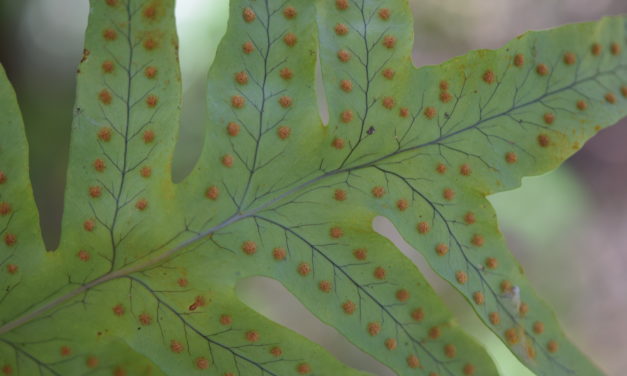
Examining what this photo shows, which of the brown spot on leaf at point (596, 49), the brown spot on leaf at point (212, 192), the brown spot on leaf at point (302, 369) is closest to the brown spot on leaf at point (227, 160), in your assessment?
the brown spot on leaf at point (212, 192)

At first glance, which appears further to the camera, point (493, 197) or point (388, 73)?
point (493, 197)

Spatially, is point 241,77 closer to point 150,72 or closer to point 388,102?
point 150,72

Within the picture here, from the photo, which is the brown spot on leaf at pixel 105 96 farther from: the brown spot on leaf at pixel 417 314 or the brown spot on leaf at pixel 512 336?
the brown spot on leaf at pixel 512 336

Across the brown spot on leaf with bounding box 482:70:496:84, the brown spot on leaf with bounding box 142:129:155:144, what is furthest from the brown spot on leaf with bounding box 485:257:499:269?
the brown spot on leaf with bounding box 142:129:155:144

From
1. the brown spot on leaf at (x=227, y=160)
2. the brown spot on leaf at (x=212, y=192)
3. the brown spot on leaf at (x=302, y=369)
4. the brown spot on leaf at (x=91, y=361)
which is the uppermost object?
the brown spot on leaf at (x=227, y=160)

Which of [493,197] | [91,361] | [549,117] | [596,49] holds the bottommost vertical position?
[91,361]

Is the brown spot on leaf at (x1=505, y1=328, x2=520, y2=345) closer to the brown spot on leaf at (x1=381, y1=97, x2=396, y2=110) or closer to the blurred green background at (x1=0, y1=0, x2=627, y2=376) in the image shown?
the brown spot on leaf at (x1=381, y1=97, x2=396, y2=110)

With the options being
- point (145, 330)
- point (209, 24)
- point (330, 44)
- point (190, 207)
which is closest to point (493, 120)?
point (330, 44)

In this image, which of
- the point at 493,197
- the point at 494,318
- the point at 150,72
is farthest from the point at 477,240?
the point at 493,197
